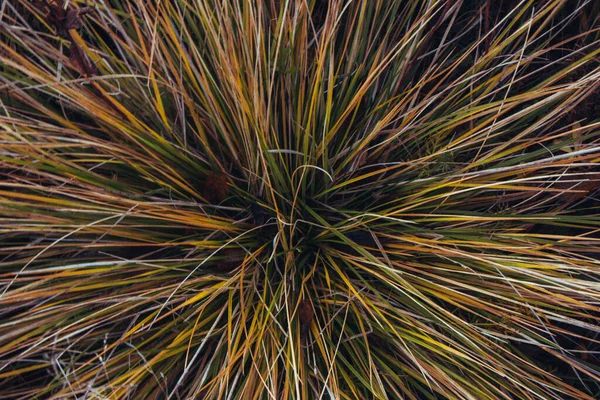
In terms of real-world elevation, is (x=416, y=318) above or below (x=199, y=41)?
below

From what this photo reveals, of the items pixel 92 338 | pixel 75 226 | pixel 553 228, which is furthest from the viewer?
pixel 553 228

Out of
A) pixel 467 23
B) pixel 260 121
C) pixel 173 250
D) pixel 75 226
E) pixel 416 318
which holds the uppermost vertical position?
pixel 467 23

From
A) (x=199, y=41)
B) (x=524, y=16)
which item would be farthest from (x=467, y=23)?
(x=199, y=41)

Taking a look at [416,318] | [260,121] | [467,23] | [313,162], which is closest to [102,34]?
[260,121]

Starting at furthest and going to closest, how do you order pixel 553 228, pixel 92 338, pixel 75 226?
pixel 553 228
pixel 92 338
pixel 75 226

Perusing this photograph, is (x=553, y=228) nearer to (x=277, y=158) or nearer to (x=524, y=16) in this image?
(x=524, y=16)

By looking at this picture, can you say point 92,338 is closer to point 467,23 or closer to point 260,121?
point 260,121

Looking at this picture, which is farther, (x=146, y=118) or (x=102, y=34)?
(x=102, y=34)
